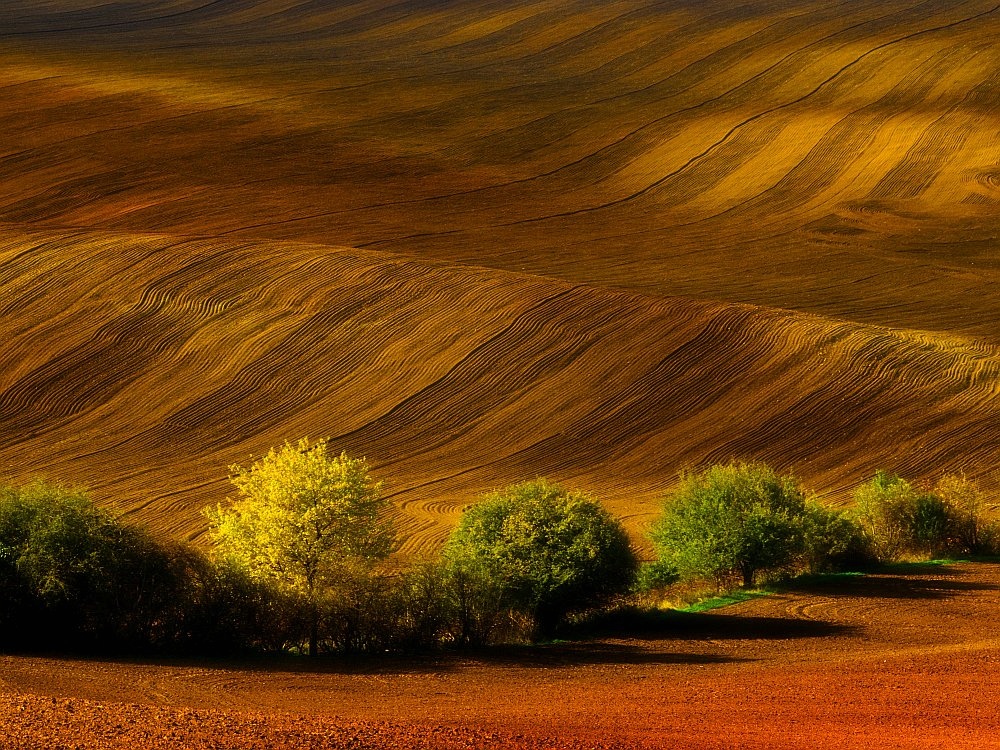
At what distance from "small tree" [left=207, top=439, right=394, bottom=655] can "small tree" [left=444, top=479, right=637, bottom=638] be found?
2179mm

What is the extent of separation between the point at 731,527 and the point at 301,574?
423 inches

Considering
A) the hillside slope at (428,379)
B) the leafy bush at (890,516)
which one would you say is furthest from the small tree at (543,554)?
the leafy bush at (890,516)

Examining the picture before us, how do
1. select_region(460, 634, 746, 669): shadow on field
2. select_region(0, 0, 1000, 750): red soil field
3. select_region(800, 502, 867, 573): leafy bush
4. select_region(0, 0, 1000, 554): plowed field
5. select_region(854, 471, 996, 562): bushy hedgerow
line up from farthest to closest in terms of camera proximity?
select_region(0, 0, 1000, 554): plowed field → select_region(854, 471, 996, 562): bushy hedgerow → select_region(800, 502, 867, 573): leafy bush → select_region(460, 634, 746, 669): shadow on field → select_region(0, 0, 1000, 750): red soil field

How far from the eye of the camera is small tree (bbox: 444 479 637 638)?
2733 cm

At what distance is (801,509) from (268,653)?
13.5 metres

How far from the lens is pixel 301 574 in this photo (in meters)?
26.1

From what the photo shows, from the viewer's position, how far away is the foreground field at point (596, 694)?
18.3 meters

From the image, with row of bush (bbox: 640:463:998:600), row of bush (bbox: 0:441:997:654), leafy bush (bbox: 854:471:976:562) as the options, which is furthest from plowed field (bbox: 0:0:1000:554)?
row of bush (bbox: 0:441:997:654)

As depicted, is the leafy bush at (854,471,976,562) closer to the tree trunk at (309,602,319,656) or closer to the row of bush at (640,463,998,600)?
the row of bush at (640,463,998,600)

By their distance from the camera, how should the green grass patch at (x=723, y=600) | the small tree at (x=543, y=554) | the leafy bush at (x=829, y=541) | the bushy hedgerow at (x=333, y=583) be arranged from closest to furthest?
the bushy hedgerow at (x=333, y=583), the small tree at (x=543, y=554), the green grass patch at (x=723, y=600), the leafy bush at (x=829, y=541)

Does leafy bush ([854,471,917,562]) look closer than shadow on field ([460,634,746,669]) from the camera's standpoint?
No

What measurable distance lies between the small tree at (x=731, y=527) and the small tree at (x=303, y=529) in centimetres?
881

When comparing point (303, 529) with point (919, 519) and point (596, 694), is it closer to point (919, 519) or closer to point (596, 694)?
point (596, 694)

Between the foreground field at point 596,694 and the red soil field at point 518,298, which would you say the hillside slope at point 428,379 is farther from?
the foreground field at point 596,694
